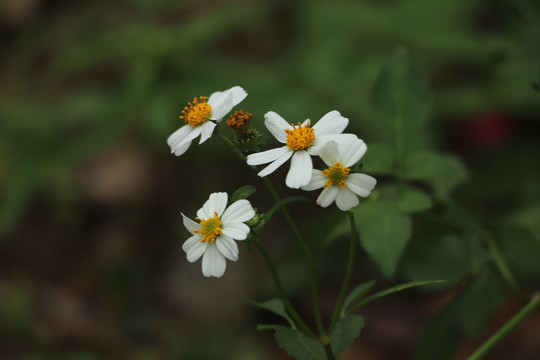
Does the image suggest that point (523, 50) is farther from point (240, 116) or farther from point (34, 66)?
point (34, 66)

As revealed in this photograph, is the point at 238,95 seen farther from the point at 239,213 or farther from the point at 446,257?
the point at 446,257

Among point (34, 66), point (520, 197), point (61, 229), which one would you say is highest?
point (520, 197)

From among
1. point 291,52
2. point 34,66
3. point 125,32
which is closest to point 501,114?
point 291,52

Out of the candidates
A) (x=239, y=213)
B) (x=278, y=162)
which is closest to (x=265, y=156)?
(x=278, y=162)

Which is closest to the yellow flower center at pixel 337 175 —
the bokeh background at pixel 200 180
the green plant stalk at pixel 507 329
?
the green plant stalk at pixel 507 329

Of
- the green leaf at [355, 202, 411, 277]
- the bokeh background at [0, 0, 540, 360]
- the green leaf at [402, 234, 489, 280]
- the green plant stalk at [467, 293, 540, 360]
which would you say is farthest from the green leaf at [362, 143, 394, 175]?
the bokeh background at [0, 0, 540, 360]

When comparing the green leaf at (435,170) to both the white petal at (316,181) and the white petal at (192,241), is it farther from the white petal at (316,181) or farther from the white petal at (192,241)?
the white petal at (192,241)
